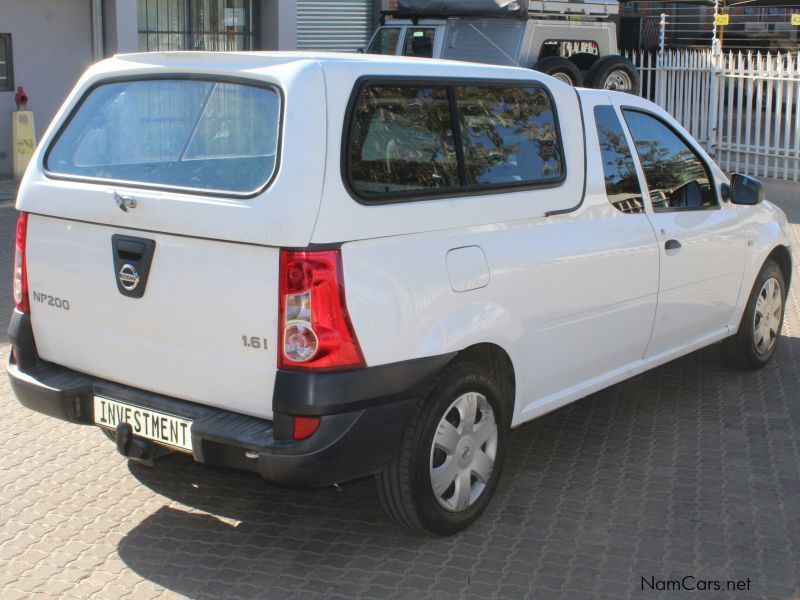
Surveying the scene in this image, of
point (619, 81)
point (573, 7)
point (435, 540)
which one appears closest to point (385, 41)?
point (573, 7)

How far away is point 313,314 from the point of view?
3.86 metres

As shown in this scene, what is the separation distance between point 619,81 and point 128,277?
509 inches

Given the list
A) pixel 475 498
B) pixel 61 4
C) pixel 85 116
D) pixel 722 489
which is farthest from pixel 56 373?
pixel 61 4

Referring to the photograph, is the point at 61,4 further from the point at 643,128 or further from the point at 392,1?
the point at 643,128

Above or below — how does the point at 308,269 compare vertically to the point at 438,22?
below

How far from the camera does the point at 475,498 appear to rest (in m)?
4.61

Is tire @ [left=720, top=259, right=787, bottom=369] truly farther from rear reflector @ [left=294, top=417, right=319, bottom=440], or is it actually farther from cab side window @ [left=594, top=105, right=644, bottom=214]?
rear reflector @ [left=294, top=417, right=319, bottom=440]

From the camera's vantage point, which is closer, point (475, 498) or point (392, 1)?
point (475, 498)

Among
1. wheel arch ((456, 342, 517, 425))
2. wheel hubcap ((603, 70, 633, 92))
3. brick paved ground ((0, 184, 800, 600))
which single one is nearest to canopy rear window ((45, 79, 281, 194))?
wheel arch ((456, 342, 517, 425))

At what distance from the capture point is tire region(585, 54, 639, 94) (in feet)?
51.5

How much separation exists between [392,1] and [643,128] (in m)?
15.6
